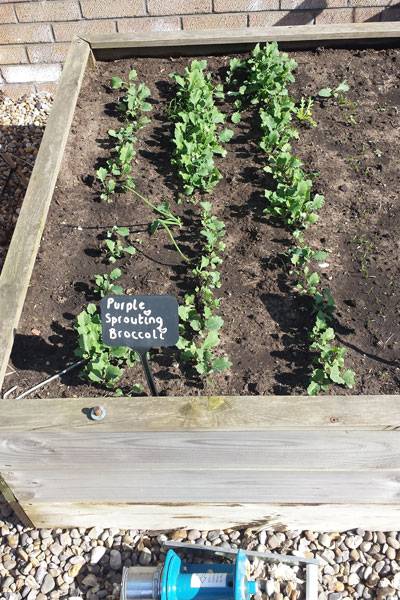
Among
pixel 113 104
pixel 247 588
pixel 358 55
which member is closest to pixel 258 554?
pixel 247 588

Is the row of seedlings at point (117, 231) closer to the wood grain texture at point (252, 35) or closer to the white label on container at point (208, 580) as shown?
the wood grain texture at point (252, 35)

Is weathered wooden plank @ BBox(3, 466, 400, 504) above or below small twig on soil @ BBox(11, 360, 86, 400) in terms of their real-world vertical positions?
below

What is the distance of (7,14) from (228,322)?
2.57 meters

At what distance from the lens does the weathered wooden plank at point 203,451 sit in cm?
172

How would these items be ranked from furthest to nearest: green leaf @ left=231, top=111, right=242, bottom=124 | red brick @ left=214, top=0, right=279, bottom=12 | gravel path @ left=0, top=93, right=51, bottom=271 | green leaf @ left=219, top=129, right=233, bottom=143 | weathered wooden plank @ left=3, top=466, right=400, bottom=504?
1. red brick @ left=214, top=0, right=279, bottom=12
2. gravel path @ left=0, top=93, right=51, bottom=271
3. green leaf @ left=231, top=111, right=242, bottom=124
4. green leaf @ left=219, top=129, right=233, bottom=143
5. weathered wooden plank @ left=3, top=466, right=400, bottom=504

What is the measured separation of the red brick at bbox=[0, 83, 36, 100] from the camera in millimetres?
4055

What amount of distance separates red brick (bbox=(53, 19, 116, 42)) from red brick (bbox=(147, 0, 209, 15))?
26 centimetres

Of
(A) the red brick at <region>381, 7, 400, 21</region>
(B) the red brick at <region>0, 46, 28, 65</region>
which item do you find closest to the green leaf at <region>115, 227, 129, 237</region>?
(B) the red brick at <region>0, 46, 28, 65</region>

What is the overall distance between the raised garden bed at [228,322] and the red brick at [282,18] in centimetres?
63

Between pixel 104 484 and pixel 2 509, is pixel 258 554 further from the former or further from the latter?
pixel 2 509

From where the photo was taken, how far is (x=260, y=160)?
268cm

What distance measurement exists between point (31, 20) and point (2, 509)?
2.73 metres

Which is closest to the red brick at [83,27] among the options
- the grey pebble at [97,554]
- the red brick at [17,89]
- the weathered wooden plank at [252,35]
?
the red brick at [17,89]

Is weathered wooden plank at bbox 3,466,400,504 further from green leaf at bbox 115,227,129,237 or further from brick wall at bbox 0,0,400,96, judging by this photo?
brick wall at bbox 0,0,400,96
